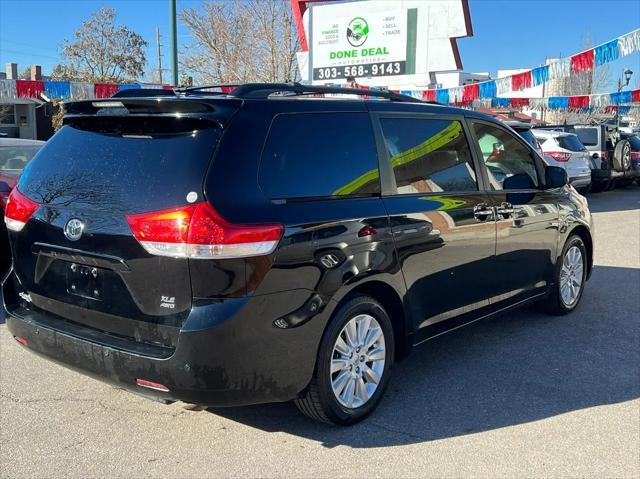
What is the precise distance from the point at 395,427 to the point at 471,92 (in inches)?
817

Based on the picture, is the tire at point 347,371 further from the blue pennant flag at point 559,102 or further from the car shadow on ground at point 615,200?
the blue pennant flag at point 559,102

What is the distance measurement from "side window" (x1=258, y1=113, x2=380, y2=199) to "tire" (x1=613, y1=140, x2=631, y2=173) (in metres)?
17.0

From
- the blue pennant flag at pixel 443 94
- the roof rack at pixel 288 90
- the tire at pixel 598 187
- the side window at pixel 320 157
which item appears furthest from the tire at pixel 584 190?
the side window at pixel 320 157

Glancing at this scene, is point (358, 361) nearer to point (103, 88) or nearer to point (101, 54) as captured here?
point (103, 88)

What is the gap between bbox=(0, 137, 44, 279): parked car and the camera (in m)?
6.65

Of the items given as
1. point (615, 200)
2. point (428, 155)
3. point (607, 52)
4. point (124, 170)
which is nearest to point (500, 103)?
point (615, 200)

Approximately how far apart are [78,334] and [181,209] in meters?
0.95

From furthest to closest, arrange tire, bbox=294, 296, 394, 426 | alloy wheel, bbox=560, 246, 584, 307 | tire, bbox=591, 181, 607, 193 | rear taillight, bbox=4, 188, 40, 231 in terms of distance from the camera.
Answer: tire, bbox=591, 181, 607, 193, alloy wheel, bbox=560, 246, 584, 307, rear taillight, bbox=4, 188, 40, 231, tire, bbox=294, 296, 394, 426

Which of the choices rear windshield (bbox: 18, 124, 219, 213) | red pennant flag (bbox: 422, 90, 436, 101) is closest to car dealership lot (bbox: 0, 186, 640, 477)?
rear windshield (bbox: 18, 124, 219, 213)

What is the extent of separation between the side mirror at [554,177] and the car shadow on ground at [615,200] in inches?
408

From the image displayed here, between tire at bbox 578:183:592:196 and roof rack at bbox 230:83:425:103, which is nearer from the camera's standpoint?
roof rack at bbox 230:83:425:103

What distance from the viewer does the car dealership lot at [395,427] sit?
328cm

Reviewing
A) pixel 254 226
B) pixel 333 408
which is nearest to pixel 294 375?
pixel 333 408

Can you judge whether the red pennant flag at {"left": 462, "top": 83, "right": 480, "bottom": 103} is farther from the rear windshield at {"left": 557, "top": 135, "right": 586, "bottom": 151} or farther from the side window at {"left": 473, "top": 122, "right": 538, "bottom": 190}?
the side window at {"left": 473, "top": 122, "right": 538, "bottom": 190}
